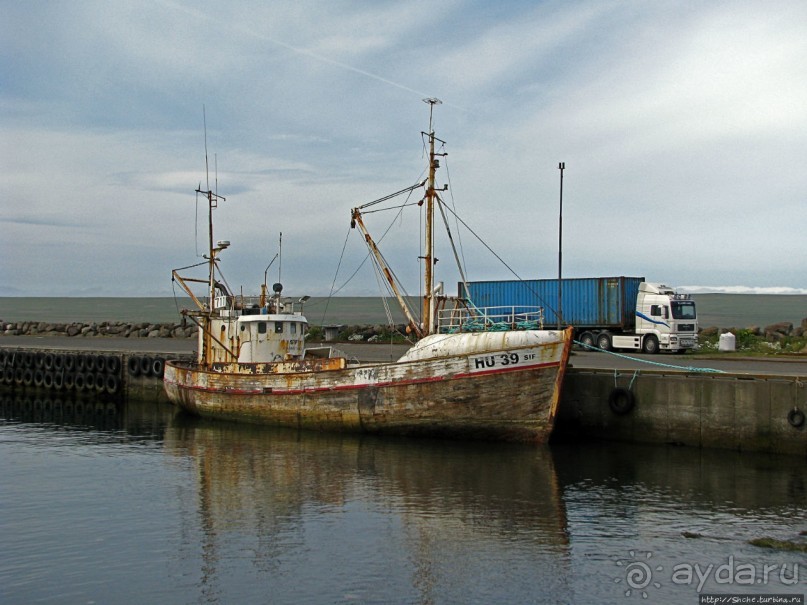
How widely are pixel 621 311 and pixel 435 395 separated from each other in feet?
61.4

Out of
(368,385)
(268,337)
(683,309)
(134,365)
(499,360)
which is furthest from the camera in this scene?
(683,309)

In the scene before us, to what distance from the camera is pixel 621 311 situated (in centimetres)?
3991

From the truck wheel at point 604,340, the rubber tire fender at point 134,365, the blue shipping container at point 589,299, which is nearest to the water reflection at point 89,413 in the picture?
the rubber tire fender at point 134,365

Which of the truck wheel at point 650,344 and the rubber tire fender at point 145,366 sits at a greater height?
the truck wheel at point 650,344

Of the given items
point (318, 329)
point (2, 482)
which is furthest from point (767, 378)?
point (318, 329)

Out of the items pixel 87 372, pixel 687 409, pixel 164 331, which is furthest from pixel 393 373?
pixel 164 331

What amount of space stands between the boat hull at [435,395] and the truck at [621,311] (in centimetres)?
1437

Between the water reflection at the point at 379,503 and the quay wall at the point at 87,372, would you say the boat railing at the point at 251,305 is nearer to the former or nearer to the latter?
the water reflection at the point at 379,503

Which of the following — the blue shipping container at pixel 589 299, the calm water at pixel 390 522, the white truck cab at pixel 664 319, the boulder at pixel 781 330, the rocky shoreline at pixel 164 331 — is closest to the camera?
the calm water at pixel 390 522

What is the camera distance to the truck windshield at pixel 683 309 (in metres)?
38.4

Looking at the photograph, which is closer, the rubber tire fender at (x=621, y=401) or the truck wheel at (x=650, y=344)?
the rubber tire fender at (x=621, y=401)

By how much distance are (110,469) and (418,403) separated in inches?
342
